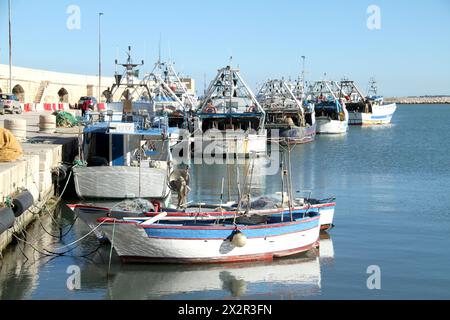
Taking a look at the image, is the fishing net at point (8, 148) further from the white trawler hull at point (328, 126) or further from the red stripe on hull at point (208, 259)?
the white trawler hull at point (328, 126)

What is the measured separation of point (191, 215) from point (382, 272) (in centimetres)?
510

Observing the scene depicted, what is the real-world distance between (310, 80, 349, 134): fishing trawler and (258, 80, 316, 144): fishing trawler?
20.5 ft

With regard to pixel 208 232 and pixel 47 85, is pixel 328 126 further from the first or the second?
pixel 208 232

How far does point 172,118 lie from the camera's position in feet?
156

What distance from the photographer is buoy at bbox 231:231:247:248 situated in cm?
1786

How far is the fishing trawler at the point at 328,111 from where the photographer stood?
73938 mm

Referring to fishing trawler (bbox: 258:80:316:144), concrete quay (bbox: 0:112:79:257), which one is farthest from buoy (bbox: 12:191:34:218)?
fishing trawler (bbox: 258:80:316:144)

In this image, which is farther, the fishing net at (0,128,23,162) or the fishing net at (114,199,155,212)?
the fishing net at (0,128,23,162)

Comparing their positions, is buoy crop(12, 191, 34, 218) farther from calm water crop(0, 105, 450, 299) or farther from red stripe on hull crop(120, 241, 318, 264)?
red stripe on hull crop(120, 241, 318, 264)

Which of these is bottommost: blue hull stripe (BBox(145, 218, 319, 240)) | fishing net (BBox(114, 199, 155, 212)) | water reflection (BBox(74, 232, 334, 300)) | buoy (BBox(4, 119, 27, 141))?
water reflection (BBox(74, 232, 334, 300))

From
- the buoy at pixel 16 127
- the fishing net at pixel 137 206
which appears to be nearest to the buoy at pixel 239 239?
the fishing net at pixel 137 206

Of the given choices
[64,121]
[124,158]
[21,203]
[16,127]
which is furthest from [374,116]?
[21,203]
